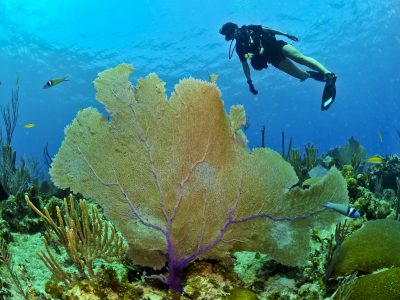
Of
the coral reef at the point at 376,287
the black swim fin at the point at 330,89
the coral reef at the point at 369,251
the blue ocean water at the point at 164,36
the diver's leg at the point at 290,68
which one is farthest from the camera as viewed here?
the blue ocean water at the point at 164,36

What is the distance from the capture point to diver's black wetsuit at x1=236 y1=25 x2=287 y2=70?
9.34m

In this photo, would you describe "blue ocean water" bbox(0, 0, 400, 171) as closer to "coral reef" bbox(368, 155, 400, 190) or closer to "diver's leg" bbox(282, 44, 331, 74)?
"coral reef" bbox(368, 155, 400, 190)

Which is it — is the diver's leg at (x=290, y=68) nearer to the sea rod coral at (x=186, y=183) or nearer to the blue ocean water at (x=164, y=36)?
the sea rod coral at (x=186, y=183)

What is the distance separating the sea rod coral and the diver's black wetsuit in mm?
6839

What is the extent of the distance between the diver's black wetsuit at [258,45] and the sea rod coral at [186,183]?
22.4 ft

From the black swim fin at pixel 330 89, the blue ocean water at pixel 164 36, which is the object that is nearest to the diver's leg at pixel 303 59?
the black swim fin at pixel 330 89

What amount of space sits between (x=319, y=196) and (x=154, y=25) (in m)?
42.3

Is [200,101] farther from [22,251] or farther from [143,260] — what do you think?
[22,251]

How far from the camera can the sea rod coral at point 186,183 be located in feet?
10.0

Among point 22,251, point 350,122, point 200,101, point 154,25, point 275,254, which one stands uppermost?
point 350,122

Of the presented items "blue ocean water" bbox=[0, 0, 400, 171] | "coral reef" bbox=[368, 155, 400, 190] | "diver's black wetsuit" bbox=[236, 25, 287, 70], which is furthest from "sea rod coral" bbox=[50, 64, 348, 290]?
"blue ocean water" bbox=[0, 0, 400, 171]

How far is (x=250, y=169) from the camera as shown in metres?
3.11

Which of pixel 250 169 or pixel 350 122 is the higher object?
pixel 350 122

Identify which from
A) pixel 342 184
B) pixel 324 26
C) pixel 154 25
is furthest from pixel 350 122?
pixel 342 184
